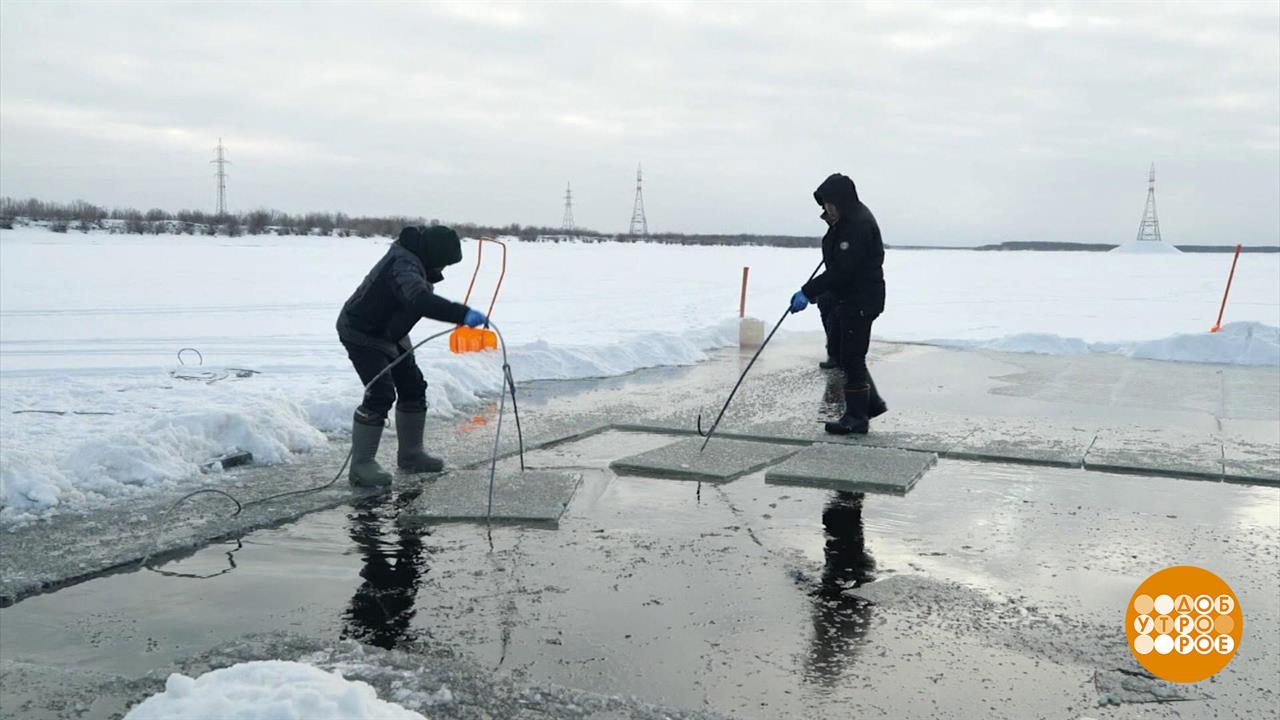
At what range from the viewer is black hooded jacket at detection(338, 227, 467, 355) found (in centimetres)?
618

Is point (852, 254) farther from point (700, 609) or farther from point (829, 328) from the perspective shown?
point (700, 609)

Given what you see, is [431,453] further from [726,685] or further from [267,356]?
[267,356]

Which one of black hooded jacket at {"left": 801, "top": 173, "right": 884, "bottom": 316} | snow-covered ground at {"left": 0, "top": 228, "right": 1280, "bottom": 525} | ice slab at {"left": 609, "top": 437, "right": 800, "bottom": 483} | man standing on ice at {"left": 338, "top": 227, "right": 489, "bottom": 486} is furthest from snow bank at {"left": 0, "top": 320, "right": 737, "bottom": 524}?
black hooded jacket at {"left": 801, "top": 173, "right": 884, "bottom": 316}

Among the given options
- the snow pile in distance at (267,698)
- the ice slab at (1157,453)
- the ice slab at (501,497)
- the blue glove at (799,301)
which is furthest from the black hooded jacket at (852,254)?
the snow pile in distance at (267,698)

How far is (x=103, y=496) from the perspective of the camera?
5.82 meters

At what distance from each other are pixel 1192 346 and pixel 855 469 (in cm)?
962

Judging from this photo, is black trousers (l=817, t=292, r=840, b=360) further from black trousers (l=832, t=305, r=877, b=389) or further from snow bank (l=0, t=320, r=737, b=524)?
black trousers (l=832, t=305, r=877, b=389)

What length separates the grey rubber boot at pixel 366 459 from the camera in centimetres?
620

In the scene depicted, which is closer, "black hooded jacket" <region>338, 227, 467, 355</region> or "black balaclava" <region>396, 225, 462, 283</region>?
"black hooded jacket" <region>338, 227, 467, 355</region>

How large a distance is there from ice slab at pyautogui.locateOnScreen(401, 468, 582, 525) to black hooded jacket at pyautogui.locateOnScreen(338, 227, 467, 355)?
3.05 feet

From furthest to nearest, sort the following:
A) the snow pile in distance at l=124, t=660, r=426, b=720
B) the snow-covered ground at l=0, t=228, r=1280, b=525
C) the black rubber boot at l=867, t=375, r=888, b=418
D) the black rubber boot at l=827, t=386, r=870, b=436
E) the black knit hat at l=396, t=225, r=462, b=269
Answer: the black rubber boot at l=867, t=375, r=888, b=418 < the black rubber boot at l=827, t=386, r=870, b=436 < the snow-covered ground at l=0, t=228, r=1280, b=525 < the black knit hat at l=396, t=225, r=462, b=269 < the snow pile in distance at l=124, t=660, r=426, b=720

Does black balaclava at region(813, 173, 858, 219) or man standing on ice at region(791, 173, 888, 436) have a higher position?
black balaclava at region(813, 173, 858, 219)

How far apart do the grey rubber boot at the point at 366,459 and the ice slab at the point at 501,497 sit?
0.30 meters

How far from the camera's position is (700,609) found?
4.23 metres
